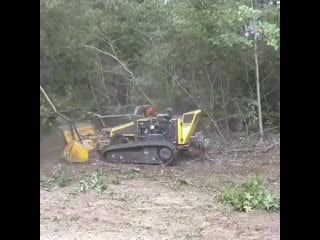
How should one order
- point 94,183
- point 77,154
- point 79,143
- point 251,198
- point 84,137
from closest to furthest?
point 251,198 → point 94,183 → point 77,154 → point 79,143 → point 84,137

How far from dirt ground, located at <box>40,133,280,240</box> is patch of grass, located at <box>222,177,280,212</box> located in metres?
0.08

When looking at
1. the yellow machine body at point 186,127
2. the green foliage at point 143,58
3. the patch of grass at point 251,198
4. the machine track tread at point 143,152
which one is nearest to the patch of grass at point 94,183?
the machine track tread at point 143,152

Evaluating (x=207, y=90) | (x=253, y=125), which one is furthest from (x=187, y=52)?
(x=253, y=125)

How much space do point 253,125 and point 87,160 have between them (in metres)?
2.76

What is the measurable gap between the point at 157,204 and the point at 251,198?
0.82m

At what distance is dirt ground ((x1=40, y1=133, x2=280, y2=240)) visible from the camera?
340cm

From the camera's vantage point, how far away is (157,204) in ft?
13.7

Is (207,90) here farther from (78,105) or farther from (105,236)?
(105,236)

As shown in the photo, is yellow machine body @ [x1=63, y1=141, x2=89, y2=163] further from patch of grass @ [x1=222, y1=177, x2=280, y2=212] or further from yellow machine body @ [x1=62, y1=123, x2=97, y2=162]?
patch of grass @ [x1=222, y1=177, x2=280, y2=212]

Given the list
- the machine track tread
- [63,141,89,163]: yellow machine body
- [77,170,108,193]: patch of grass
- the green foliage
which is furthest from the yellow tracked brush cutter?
the green foliage

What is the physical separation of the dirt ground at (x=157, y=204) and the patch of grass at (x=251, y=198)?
0.28 feet

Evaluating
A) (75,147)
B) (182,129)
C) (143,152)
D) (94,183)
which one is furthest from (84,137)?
(94,183)

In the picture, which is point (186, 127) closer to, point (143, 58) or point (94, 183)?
point (94, 183)
